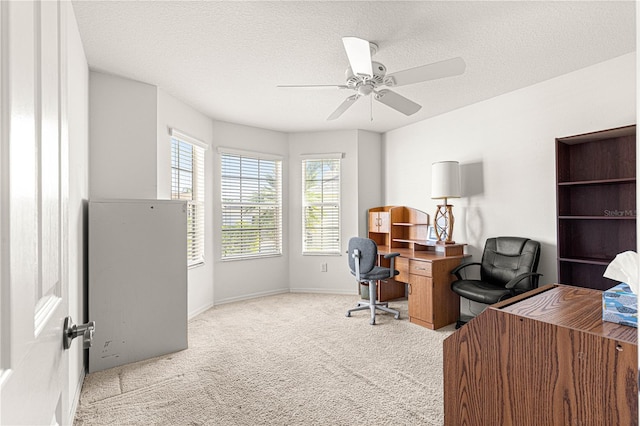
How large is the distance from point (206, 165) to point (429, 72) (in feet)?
10.3

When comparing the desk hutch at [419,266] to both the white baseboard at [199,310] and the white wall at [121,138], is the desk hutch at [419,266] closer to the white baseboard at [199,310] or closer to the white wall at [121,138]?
the white baseboard at [199,310]

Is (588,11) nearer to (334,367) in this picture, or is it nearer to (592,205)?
(592,205)

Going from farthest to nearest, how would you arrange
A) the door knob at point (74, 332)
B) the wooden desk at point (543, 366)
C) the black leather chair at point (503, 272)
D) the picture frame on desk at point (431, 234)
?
the picture frame on desk at point (431, 234), the black leather chair at point (503, 272), the wooden desk at point (543, 366), the door knob at point (74, 332)

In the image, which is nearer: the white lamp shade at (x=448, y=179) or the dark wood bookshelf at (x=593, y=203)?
the dark wood bookshelf at (x=593, y=203)

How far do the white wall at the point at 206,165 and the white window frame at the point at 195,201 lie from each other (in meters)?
0.07

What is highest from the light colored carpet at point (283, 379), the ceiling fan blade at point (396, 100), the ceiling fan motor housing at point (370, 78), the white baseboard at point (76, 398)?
the ceiling fan motor housing at point (370, 78)

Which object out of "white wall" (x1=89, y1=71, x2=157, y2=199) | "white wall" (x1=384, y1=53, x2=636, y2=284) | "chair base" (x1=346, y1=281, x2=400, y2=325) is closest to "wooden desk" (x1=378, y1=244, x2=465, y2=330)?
"chair base" (x1=346, y1=281, x2=400, y2=325)

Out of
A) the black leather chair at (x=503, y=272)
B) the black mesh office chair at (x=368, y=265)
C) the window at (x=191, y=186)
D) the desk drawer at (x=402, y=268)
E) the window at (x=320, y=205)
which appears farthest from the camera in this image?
the window at (x=320, y=205)

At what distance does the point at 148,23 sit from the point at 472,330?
2800 mm

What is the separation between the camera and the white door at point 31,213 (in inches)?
17.6

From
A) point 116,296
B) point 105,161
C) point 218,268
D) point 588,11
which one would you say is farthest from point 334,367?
point 588,11

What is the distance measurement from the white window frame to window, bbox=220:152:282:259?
Answer: 40cm

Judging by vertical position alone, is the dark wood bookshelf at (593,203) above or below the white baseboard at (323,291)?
above

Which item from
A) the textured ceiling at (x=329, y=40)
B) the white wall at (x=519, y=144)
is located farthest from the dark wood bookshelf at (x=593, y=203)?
the textured ceiling at (x=329, y=40)
